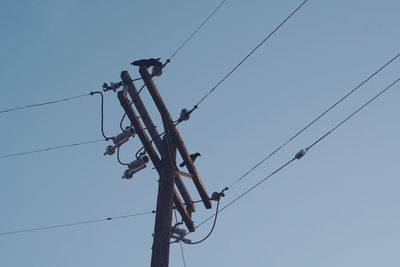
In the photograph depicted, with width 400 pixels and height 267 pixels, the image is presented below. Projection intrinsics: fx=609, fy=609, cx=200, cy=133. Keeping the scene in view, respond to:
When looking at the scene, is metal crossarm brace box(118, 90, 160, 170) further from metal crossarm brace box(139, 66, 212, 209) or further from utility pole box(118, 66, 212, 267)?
metal crossarm brace box(139, 66, 212, 209)

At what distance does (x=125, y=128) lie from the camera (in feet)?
40.9

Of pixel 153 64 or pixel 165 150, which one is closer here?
pixel 165 150

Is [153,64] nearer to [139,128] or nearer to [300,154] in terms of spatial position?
[139,128]

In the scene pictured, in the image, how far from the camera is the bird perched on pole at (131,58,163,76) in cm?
1270

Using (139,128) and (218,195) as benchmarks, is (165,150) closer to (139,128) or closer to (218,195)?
(139,128)

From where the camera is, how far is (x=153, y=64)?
41.9 feet

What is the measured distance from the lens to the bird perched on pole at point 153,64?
1270 cm

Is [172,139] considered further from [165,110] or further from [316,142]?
[316,142]

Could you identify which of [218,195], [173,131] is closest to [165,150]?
[173,131]

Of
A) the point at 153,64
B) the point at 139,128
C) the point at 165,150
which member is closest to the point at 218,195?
the point at 165,150

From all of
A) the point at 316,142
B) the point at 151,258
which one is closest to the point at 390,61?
the point at 316,142

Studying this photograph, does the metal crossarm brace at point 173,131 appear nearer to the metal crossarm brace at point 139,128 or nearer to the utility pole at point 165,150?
the utility pole at point 165,150

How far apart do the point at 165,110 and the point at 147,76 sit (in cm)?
82

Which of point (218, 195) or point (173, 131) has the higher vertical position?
point (173, 131)
